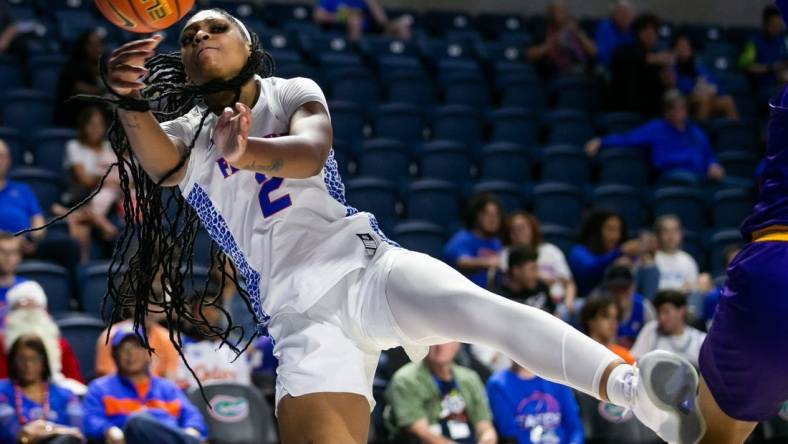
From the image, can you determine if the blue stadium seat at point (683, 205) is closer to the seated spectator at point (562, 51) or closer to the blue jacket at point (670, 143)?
the blue jacket at point (670, 143)

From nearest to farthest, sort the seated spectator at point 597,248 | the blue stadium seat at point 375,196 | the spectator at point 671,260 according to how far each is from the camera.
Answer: the seated spectator at point 597,248 → the spectator at point 671,260 → the blue stadium seat at point 375,196

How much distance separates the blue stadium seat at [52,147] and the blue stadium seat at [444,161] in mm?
2712

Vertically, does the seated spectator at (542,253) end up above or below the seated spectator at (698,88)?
above

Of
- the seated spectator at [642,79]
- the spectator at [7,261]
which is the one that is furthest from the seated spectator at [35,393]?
the seated spectator at [642,79]

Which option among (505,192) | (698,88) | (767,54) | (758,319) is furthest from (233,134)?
(767,54)

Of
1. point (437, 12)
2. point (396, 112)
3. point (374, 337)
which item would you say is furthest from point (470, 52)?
point (374, 337)

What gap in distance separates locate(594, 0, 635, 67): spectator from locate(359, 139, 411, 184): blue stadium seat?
10.0 feet

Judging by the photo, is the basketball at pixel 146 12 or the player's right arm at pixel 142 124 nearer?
the player's right arm at pixel 142 124

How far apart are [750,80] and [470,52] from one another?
9.53 ft

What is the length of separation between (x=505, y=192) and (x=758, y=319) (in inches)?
246

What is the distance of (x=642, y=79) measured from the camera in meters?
11.4

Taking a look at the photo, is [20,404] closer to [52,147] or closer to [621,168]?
[52,147]

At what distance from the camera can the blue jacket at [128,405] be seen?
625cm

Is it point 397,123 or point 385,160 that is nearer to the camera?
point 385,160
